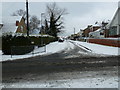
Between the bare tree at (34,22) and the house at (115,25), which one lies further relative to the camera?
the bare tree at (34,22)

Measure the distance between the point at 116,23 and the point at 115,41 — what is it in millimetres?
12236

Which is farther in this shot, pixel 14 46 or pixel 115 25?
pixel 115 25

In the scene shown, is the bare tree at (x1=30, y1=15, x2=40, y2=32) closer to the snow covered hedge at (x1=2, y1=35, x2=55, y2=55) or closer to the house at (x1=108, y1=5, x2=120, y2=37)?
the house at (x1=108, y1=5, x2=120, y2=37)

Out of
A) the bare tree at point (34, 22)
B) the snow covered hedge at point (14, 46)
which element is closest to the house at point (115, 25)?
the snow covered hedge at point (14, 46)

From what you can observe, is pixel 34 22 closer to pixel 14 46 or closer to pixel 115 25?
pixel 115 25

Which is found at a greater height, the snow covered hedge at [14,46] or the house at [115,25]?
the house at [115,25]

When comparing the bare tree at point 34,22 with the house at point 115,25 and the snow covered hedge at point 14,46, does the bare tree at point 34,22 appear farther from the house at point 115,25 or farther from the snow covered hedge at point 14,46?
the snow covered hedge at point 14,46

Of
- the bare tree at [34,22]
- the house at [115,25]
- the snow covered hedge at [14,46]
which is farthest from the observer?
the bare tree at [34,22]

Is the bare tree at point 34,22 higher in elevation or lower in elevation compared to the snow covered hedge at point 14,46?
higher

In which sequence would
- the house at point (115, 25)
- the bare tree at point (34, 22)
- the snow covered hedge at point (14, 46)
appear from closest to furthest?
the snow covered hedge at point (14, 46) < the house at point (115, 25) < the bare tree at point (34, 22)

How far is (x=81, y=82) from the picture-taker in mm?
7879

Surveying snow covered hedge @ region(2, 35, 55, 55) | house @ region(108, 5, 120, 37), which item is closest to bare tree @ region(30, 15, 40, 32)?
house @ region(108, 5, 120, 37)

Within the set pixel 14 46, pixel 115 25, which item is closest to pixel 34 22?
pixel 115 25

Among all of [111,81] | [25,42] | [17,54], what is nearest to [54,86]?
[111,81]
